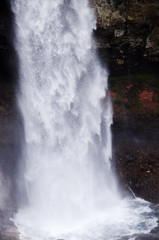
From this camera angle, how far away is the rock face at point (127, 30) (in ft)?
35.6

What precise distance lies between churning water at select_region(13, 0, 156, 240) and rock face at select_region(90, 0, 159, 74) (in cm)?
72

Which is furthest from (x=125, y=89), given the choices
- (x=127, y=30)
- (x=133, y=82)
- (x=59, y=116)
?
(x=59, y=116)

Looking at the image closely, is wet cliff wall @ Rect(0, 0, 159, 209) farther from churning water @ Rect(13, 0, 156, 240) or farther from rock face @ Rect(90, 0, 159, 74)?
churning water @ Rect(13, 0, 156, 240)

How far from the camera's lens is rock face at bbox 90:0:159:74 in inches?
428

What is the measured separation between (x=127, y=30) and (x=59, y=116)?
597cm

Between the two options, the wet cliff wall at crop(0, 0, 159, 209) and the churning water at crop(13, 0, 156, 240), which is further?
the wet cliff wall at crop(0, 0, 159, 209)

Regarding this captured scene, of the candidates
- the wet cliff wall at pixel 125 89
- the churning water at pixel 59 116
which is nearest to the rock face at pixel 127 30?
the wet cliff wall at pixel 125 89

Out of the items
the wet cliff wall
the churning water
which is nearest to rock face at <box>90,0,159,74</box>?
the wet cliff wall

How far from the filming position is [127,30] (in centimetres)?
1147

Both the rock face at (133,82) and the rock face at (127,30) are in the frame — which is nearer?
the rock face at (127,30)

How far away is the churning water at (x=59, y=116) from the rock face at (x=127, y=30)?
2.38ft

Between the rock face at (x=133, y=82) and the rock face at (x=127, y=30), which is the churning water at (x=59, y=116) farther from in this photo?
the rock face at (x=133, y=82)

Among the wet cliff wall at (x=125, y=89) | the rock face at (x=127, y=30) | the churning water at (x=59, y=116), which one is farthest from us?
the wet cliff wall at (x=125, y=89)

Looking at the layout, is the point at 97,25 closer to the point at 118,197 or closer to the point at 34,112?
the point at 34,112
